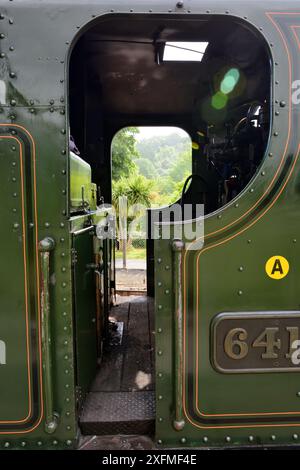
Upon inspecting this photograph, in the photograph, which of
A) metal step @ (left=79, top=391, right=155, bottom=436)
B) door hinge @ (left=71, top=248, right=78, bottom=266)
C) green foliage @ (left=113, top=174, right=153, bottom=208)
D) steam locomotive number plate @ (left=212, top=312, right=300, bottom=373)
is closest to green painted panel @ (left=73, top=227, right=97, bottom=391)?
door hinge @ (left=71, top=248, right=78, bottom=266)

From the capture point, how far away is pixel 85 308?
1955mm

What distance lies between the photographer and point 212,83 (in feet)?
10.0

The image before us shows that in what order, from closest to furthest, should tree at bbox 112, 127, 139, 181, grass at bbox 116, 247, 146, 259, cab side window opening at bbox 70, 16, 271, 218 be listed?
cab side window opening at bbox 70, 16, 271, 218 → grass at bbox 116, 247, 146, 259 → tree at bbox 112, 127, 139, 181

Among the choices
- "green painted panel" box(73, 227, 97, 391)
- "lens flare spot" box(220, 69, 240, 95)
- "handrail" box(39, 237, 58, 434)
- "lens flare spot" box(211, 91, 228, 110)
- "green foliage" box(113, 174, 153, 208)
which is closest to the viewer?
"handrail" box(39, 237, 58, 434)

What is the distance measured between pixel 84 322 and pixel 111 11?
1.46 m

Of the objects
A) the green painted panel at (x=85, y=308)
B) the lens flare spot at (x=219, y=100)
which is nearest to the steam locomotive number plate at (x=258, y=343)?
the green painted panel at (x=85, y=308)

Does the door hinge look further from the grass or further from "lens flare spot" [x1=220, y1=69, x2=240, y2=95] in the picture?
the grass

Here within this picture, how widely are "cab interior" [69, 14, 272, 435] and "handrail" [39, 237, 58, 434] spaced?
177 millimetres

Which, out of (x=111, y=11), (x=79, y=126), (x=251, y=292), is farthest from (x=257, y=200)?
(x=79, y=126)

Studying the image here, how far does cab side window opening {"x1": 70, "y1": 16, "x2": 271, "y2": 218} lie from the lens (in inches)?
82.5

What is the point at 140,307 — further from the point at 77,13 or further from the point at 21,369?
the point at 77,13

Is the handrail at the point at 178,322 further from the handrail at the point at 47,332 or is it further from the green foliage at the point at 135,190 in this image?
the green foliage at the point at 135,190

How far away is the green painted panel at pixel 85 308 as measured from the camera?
178 cm

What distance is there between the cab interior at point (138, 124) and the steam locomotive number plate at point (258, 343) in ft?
1.65
